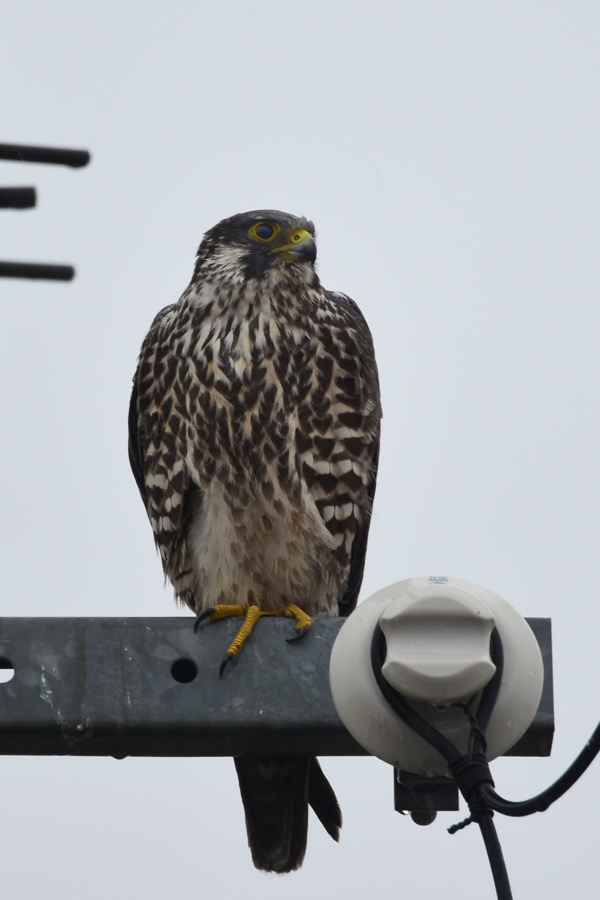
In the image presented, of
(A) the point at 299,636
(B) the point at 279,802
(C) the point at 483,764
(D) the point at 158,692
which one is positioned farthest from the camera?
(B) the point at 279,802

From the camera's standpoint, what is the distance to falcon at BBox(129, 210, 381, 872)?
4.71 m

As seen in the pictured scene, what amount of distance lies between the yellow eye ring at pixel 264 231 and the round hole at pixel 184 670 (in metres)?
2.52

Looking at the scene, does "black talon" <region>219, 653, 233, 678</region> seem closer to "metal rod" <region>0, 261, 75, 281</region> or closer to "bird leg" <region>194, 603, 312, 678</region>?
"bird leg" <region>194, 603, 312, 678</region>

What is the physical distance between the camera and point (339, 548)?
16.2ft

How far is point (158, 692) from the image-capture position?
9.39ft

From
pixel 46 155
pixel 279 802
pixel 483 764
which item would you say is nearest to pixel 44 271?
pixel 46 155

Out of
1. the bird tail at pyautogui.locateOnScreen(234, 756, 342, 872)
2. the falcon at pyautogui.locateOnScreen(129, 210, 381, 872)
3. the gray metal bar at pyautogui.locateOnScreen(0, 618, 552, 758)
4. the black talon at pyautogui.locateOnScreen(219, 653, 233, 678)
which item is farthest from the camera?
the falcon at pyautogui.locateOnScreen(129, 210, 381, 872)

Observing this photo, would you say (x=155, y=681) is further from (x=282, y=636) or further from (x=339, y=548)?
(x=339, y=548)

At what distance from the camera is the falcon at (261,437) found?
4.71 m

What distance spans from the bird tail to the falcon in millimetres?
558

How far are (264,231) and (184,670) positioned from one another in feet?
8.43

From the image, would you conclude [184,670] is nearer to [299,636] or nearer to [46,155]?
[299,636]

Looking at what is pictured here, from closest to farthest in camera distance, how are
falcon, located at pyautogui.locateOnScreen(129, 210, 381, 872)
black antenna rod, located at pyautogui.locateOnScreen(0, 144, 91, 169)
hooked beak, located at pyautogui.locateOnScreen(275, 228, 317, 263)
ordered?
black antenna rod, located at pyautogui.locateOnScreen(0, 144, 91, 169) < falcon, located at pyautogui.locateOnScreen(129, 210, 381, 872) < hooked beak, located at pyautogui.locateOnScreen(275, 228, 317, 263)

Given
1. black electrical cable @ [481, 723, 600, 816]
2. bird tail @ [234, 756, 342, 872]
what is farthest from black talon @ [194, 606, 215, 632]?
black electrical cable @ [481, 723, 600, 816]
